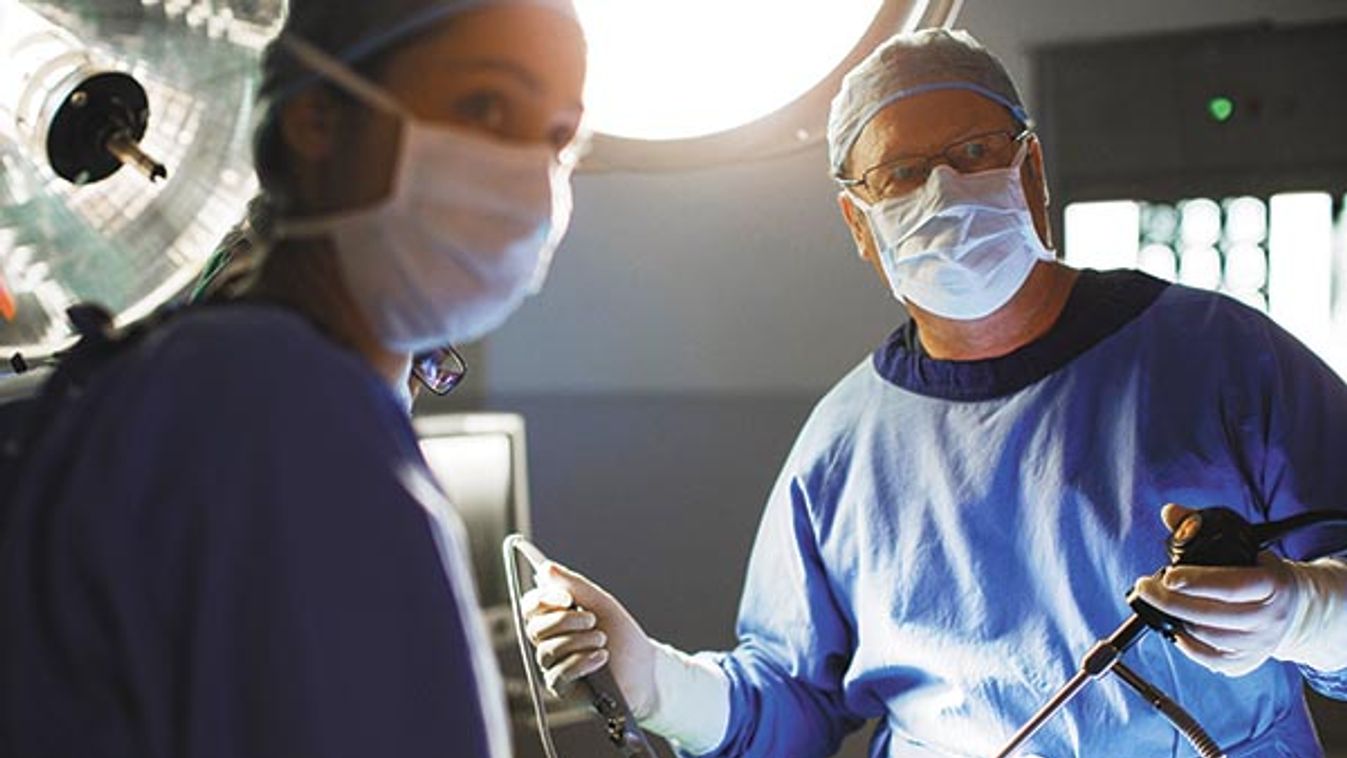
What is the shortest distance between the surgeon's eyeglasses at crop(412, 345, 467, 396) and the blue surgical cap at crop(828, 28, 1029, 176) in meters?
0.45

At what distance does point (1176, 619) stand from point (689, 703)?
48 centimetres

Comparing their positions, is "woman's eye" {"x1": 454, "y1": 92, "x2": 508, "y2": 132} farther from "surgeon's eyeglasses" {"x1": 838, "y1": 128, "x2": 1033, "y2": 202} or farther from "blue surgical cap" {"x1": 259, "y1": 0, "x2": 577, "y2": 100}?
"surgeon's eyeglasses" {"x1": 838, "y1": 128, "x2": 1033, "y2": 202}

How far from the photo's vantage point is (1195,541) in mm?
1126

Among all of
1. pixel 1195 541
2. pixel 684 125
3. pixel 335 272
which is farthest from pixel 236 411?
pixel 1195 541

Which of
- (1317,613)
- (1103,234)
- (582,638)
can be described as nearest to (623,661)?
(582,638)

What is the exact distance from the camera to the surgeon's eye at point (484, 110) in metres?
0.67

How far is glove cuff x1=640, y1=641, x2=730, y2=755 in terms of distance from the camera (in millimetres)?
1383

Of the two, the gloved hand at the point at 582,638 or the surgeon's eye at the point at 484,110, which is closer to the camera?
the surgeon's eye at the point at 484,110

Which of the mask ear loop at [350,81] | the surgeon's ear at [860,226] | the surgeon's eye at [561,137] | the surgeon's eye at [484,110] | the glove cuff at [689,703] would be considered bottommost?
the glove cuff at [689,703]

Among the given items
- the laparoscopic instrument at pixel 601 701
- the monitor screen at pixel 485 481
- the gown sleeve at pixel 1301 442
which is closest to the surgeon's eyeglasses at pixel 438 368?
the laparoscopic instrument at pixel 601 701

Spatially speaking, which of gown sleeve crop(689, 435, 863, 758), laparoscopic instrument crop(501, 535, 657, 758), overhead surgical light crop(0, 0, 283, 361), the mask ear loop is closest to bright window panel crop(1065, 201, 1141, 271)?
gown sleeve crop(689, 435, 863, 758)

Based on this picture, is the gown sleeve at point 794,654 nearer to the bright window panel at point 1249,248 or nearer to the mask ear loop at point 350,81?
the mask ear loop at point 350,81

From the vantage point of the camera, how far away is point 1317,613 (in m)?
1.17

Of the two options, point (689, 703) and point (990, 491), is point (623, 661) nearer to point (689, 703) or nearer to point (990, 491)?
point (689, 703)
